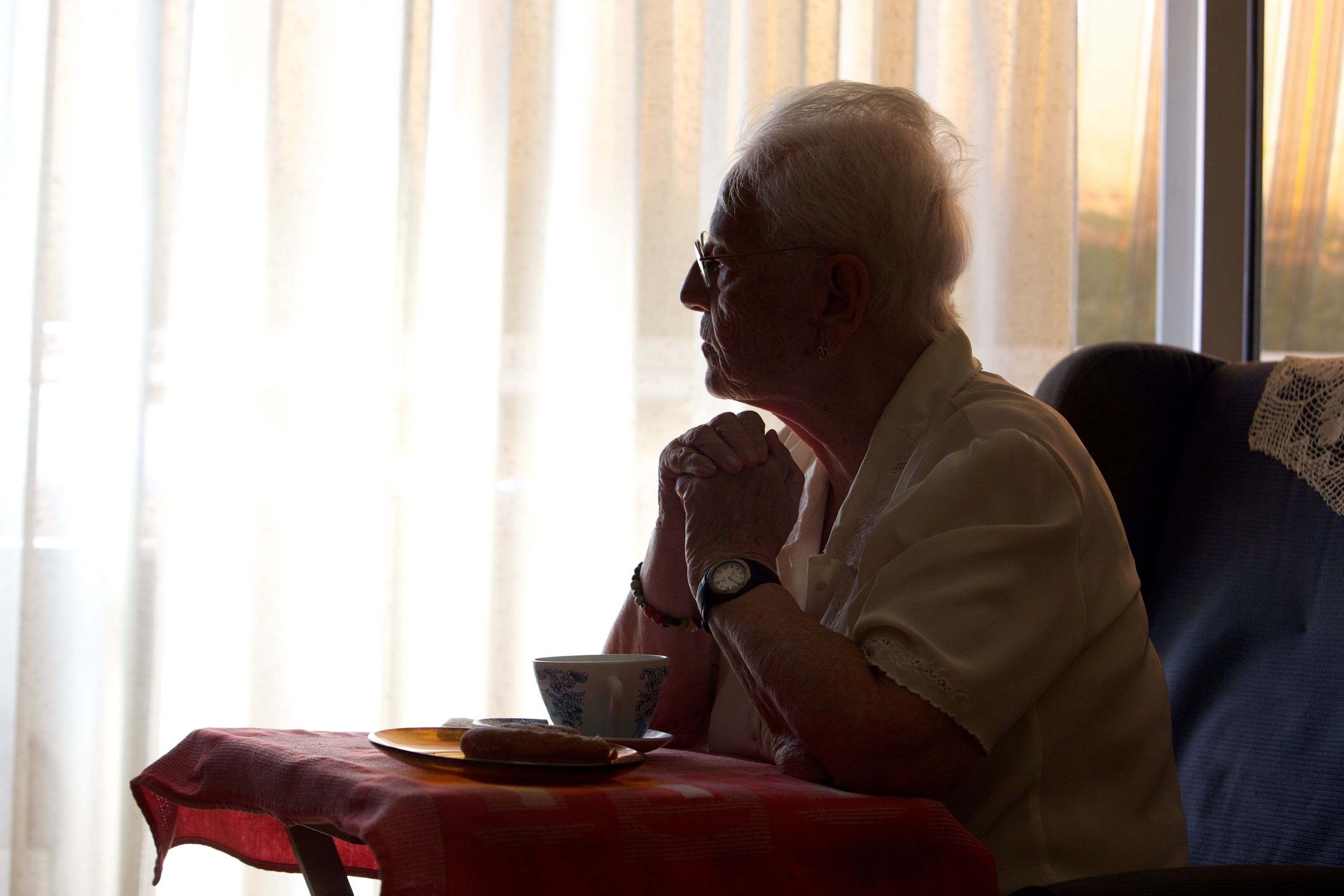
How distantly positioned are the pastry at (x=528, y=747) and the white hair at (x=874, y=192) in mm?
584

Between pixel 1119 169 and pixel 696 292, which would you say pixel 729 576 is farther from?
pixel 1119 169

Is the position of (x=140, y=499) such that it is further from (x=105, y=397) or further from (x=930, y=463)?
(x=930, y=463)

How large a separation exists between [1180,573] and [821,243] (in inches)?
26.6

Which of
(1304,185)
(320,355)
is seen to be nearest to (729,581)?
(320,355)

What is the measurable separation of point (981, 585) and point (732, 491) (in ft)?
0.99

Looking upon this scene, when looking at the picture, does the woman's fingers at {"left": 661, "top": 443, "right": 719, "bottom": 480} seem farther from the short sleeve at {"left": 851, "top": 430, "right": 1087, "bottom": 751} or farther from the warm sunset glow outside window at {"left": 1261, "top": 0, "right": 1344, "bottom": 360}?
Result: the warm sunset glow outside window at {"left": 1261, "top": 0, "right": 1344, "bottom": 360}

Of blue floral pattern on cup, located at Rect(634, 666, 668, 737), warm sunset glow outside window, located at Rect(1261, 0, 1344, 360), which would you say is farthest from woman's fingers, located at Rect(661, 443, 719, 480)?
warm sunset glow outside window, located at Rect(1261, 0, 1344, 360)

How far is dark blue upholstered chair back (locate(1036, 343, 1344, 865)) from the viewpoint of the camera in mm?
1273

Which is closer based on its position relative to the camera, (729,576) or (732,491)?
(729,576)

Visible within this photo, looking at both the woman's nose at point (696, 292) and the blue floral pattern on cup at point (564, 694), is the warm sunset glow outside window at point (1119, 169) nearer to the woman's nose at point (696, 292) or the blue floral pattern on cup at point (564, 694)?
the woman's nose at point (696, 292)

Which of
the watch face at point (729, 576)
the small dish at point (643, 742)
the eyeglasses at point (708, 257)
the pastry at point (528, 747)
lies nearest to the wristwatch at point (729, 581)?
the watch face at point (729, 576)

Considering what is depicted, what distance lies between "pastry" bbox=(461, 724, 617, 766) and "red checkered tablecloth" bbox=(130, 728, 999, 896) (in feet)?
0.08

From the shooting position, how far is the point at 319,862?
3.08 feet

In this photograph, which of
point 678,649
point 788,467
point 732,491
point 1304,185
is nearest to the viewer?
point 732,491
